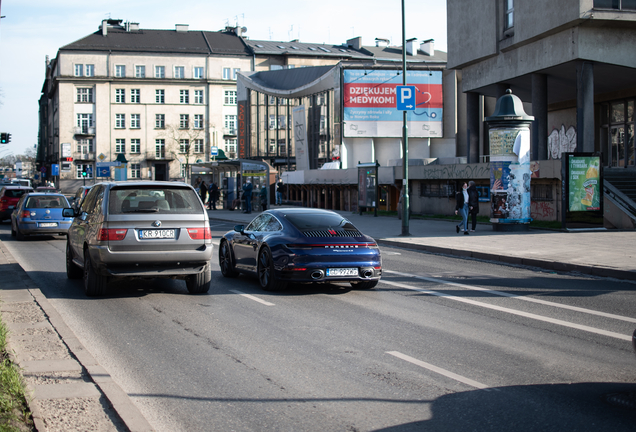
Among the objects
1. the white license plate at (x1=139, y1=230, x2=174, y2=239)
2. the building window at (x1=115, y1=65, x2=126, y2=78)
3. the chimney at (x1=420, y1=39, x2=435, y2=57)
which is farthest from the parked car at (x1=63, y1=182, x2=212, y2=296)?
the chimney at (x1=420, y1=39, x2=435, y2=57)

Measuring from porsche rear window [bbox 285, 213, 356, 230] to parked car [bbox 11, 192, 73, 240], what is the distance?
1285 centimetres

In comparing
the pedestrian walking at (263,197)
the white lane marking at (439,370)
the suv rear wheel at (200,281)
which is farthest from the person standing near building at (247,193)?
the white lane marking at (439,370)

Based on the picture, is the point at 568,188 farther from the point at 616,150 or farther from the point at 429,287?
the point at 616,150

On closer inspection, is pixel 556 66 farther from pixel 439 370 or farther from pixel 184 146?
pixel 184 146

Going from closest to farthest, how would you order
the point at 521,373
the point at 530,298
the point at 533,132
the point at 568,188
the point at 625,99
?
the point at 521,373 < the point at 530,298 < the point at 568,188 < the point at 533,132 < the point at 625,99

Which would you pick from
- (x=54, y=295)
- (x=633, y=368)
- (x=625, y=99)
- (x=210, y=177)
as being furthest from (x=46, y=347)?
(x=210, y=177)

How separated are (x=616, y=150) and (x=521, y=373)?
112 feet

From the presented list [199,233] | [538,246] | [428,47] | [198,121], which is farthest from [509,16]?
[198,121]

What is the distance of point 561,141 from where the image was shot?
42.0m

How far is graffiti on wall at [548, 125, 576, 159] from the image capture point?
40.6m

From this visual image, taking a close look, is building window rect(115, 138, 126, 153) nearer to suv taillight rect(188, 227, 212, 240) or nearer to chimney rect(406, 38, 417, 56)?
chimney rect(406, 38, 417, 56)

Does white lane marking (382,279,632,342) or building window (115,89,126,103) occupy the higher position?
building window (115,89,126,103)

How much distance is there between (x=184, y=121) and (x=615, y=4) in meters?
68.5

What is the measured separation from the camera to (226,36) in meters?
90.1
